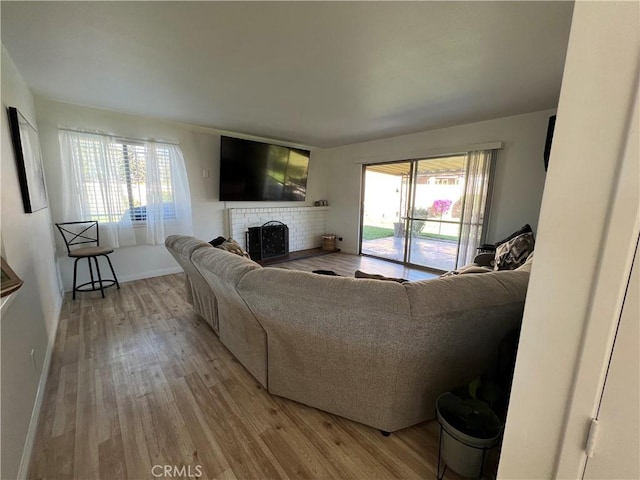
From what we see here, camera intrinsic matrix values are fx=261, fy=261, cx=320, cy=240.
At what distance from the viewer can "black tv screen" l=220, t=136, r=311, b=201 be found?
445 cm

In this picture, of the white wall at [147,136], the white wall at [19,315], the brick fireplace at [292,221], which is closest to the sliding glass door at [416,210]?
the brick fireplace at [292,221]

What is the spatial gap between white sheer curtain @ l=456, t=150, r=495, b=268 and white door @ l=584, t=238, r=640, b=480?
3.70 metres

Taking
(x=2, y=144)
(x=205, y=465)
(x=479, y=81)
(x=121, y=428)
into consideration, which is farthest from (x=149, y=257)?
(x=479, y=81)

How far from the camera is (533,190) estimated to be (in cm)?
343

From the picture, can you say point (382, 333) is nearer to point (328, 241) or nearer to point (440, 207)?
point (440, 207)

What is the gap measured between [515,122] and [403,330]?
12.4ft

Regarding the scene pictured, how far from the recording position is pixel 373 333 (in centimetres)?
123

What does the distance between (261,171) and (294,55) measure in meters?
3.05

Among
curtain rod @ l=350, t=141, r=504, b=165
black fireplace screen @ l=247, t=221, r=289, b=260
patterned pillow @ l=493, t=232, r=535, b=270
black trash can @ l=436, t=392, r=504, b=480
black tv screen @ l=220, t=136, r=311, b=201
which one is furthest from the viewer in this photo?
black fireplace screen @ l=247, t=221, r=289, b=260

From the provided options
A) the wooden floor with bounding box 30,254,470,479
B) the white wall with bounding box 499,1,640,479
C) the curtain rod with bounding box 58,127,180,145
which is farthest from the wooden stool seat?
the white wall with bounding box 499,1,640,479

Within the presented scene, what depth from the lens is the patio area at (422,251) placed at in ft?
14.8

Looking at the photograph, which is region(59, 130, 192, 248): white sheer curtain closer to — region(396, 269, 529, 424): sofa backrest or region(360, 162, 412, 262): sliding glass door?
region(360, 162, 412, 262): sliding glass door

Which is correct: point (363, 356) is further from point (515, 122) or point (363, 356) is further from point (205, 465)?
point (515, 122)

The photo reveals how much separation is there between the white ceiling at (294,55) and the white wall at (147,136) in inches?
9.1
